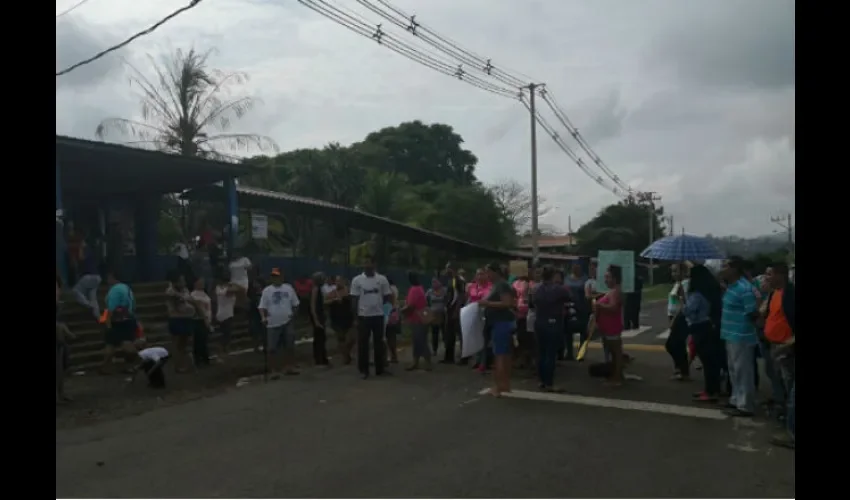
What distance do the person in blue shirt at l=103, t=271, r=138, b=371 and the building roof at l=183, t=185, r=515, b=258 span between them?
28.1ft

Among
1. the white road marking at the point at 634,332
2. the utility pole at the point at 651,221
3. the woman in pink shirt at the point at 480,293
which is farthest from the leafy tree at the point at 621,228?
the woman in pink shirt at the point at 480,293

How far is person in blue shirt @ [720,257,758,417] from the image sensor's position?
781 cm

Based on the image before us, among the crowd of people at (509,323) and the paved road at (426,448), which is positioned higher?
the crowd of people at (509,323)

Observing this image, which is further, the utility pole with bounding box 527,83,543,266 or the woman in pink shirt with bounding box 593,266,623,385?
the utility pole with bounding box 527,83,543,266

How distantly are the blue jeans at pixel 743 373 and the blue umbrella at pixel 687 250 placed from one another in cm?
183

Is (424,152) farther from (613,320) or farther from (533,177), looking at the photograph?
(613,320)

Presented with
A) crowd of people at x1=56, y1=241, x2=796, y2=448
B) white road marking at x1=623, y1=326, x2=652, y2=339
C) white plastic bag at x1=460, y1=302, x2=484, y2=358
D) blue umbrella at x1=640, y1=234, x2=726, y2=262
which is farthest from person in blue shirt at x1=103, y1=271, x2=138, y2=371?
white road marking at x1=623, y1=326, x2=652, y2=339

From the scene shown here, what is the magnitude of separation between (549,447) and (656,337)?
10.1m

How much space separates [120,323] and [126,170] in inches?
281

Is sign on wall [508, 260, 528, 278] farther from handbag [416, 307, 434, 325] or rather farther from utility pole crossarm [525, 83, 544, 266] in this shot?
utility pole crossarm [525, 83, 544, 266]

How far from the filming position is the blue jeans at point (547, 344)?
9.36m

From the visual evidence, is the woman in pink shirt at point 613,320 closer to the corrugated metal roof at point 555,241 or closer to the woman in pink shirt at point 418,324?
the woman in pink shirt at point 418,324

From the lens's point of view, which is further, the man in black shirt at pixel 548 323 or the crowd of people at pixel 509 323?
the man in black shirt at pixel 548 323

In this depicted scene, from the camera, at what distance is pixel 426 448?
669 cm
